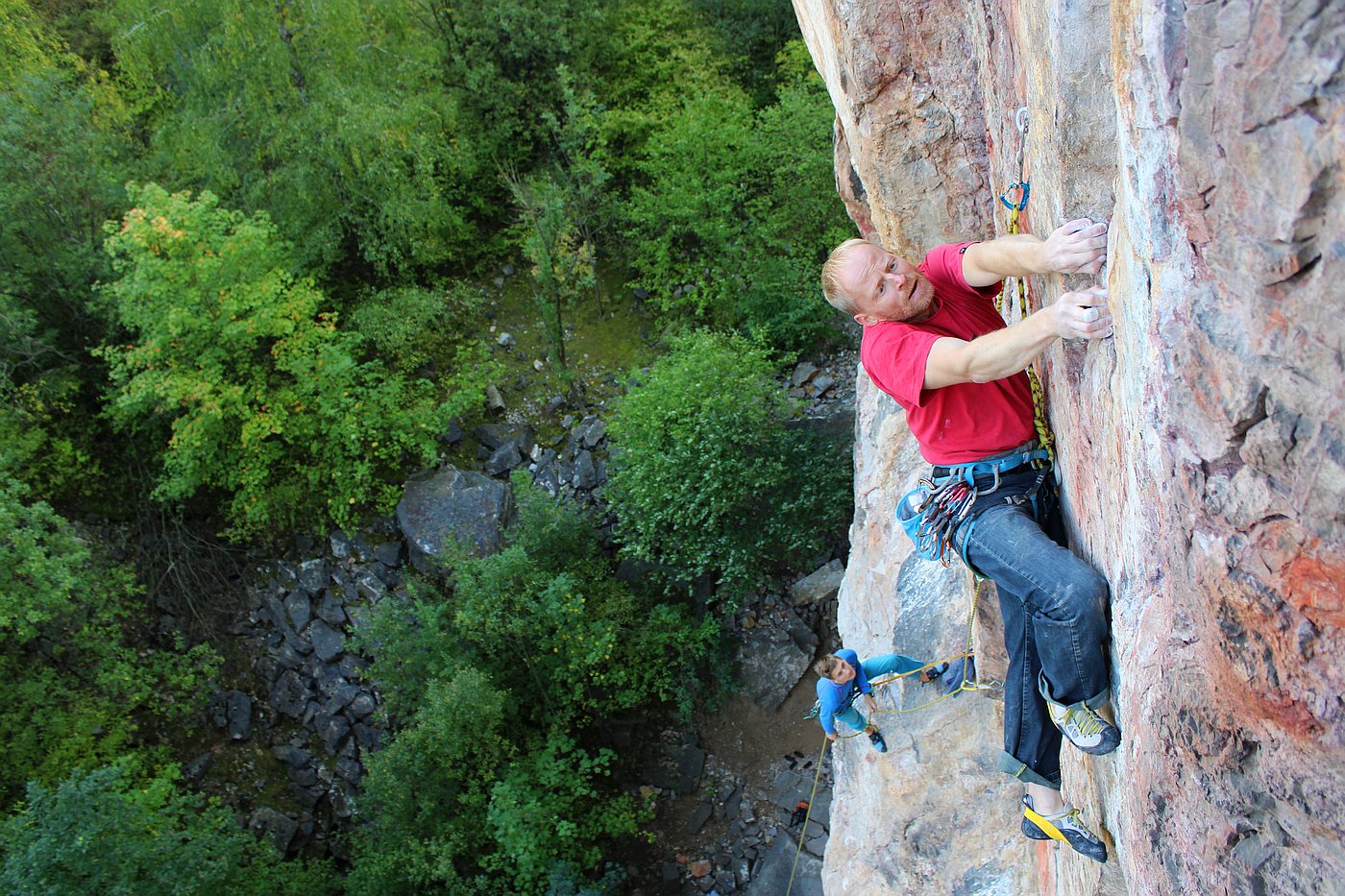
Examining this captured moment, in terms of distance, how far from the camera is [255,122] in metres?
12.3

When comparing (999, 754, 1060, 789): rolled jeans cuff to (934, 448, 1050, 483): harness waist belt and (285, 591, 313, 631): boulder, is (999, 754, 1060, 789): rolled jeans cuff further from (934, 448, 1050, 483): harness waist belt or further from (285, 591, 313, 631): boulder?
(285, 591, 313, 631): boulder

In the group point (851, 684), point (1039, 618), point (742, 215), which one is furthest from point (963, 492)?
point (742, 215)

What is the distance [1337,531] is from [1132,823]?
4.93 feet

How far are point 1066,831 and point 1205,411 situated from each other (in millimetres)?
2362

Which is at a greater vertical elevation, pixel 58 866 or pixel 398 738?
pixel 58 866

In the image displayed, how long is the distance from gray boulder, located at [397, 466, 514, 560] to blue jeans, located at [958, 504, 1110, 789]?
8884 mm

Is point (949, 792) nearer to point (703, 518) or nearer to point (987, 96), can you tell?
point (987, 96)

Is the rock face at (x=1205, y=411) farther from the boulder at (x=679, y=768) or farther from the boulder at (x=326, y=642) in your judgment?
the boulder at (x=326, y=642)

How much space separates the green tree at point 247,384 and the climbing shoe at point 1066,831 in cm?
941

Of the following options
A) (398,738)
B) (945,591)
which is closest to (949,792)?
(945,591)

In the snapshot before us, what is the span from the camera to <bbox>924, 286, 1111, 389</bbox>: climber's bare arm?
2.73 metres

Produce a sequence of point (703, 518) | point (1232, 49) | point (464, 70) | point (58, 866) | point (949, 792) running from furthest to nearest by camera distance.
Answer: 1. point (464, 70)
2. point (703, 518)
3. point (58, 866)
4. point (949, 792)
5. point (1232, 49)

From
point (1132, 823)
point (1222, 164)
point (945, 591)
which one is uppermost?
point (1222, 164)

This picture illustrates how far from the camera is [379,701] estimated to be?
11.6m
